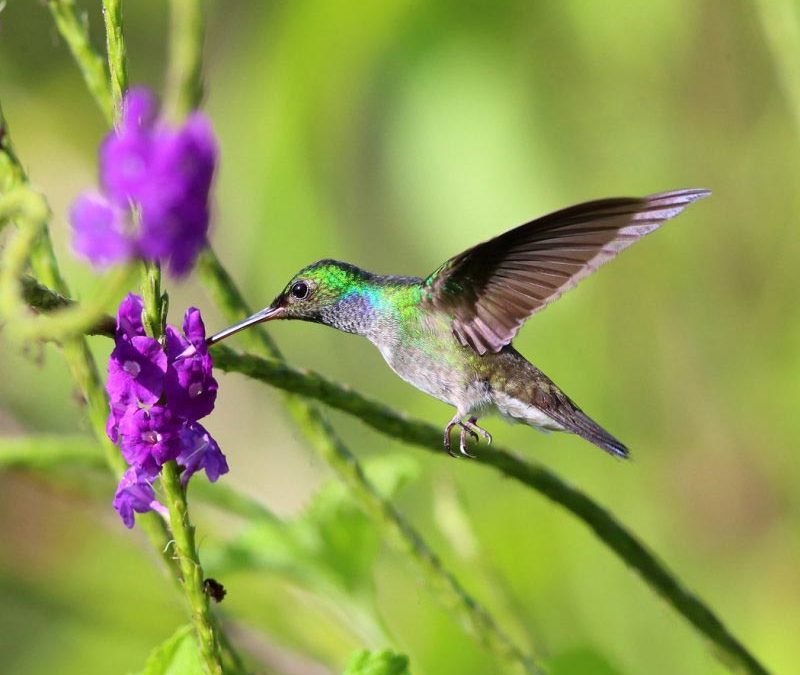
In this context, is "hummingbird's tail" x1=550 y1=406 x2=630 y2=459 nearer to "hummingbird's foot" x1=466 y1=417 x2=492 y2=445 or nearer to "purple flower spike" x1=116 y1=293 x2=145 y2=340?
"hummingbird's foot" x1=466 y1=417 x2=492 y2=445

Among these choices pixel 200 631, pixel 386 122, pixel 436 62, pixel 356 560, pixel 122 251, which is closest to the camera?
pixel 122 251

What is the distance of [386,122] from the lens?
150 inches

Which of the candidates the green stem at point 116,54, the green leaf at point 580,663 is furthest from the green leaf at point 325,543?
the green stem at point 116,54

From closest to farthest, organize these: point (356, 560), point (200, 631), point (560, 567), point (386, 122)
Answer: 1. point (200, 631)
2. point (356, 560)
3. point (560, 567)
4. point (386, 122)

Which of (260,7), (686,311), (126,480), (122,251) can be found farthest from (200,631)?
(260,7)

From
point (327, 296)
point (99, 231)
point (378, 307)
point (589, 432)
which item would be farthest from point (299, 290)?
point (99, 231)

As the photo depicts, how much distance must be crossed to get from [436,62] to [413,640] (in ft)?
5.61

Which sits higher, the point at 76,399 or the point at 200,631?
the point at 76,399

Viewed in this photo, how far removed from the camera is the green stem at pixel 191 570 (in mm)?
1282

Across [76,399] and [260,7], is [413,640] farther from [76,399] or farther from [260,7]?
[260,7]

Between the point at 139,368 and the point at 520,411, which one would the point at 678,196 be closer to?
the point at 520,411

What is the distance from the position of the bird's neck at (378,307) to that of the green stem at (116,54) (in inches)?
37.9

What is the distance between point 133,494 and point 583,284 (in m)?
2.54

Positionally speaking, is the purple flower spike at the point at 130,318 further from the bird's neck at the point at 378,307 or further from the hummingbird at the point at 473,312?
the bird's neck at the point at 378,307
